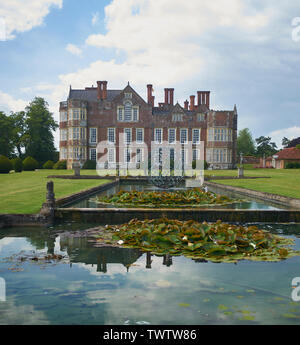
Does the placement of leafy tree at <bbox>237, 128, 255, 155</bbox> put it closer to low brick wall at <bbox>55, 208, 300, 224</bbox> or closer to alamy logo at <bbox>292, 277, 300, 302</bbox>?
low brick wall at <bbox>55, 208, 300, 224</bbox>

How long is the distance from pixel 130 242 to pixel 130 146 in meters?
43.2

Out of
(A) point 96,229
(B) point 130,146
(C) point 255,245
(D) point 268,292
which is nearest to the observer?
(D) point 268,292

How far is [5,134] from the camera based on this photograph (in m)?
50.4

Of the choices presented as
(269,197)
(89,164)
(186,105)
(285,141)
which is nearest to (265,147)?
(285,141)

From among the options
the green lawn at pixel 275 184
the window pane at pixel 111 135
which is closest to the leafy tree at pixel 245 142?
the window pane at pixel 111 135

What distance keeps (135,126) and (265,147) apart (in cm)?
3543

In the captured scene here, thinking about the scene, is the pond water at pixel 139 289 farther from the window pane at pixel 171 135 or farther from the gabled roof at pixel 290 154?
the gabled roof at pixel 290 154

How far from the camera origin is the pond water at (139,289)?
4.21 meters

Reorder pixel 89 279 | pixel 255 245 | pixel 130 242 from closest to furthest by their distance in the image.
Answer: pixel 89 279 → pixel 255 245 → pixel 130 242

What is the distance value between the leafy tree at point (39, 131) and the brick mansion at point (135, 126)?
4.54 metres

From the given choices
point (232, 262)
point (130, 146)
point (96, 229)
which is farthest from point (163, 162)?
point (232, 262)
